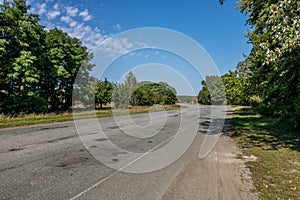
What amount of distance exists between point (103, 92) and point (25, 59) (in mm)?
17002

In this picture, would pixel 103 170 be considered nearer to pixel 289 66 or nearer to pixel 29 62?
pixel 289 66

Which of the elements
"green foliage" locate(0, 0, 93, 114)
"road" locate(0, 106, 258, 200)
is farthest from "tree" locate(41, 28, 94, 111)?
"road" locate(0, 106, 258, 200)

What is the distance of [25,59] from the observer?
19.5m

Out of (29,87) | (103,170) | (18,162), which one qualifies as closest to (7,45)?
(29,87)

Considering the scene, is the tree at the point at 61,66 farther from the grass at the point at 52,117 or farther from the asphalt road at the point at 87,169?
the asphalt road at the point at 87,169

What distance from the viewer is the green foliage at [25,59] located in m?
19.1

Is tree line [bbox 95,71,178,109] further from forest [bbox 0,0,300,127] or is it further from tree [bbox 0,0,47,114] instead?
tree [bbox 0,0,47,114]

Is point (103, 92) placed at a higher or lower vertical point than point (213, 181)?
higher

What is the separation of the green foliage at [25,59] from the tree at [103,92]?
27.7ft

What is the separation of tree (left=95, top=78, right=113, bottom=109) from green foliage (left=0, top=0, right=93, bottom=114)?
8428 mm

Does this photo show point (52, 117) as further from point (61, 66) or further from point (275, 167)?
point (275, 167)

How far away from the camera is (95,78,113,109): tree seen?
116 ft

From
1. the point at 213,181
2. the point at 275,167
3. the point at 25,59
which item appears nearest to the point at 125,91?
the point at 25,59

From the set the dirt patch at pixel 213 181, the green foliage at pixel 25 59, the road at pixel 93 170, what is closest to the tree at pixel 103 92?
the green foliage at pixel 25 59
